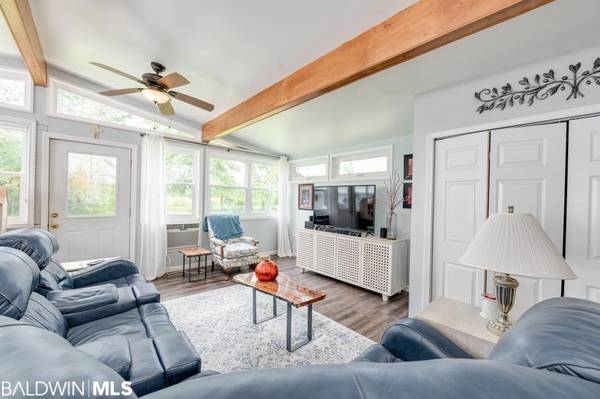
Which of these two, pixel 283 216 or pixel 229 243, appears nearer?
pixel 229 243

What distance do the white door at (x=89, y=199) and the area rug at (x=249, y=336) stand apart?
1.65 m

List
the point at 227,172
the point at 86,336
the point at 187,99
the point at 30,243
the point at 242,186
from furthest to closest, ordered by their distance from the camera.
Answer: the point at 242,186 < the point at 227,172 < the point at 187,99 < the point at 30,243 < the point at 86,336

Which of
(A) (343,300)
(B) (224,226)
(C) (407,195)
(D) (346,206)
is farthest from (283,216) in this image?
(C) (407,195)

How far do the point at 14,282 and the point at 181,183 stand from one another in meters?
3.44

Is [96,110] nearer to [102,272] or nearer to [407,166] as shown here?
[102,272]

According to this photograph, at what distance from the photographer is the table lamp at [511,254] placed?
1.12 m

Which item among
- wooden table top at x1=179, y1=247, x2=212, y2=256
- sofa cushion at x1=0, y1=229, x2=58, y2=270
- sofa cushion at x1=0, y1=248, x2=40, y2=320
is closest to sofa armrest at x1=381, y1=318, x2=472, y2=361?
sofa cushion at x1=0, y1=248, x2=40, y2=320

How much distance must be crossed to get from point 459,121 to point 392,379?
7.86 ft

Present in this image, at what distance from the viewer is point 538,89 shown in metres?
1.81

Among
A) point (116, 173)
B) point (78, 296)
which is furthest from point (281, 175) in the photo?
point (78, 296)

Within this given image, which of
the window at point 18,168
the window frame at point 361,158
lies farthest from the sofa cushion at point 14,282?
the window frame at point 361,158

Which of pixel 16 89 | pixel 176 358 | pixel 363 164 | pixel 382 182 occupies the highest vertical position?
pixel 16 89

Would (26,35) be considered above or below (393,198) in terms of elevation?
above

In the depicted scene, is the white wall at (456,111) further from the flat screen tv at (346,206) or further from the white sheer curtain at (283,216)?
the white sheer curtain at (283,216)
